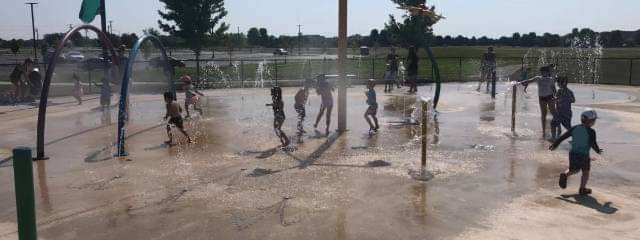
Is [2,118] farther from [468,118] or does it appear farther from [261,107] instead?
[468,118]

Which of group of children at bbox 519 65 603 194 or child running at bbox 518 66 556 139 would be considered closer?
group of children at bbox 519 65 603 194

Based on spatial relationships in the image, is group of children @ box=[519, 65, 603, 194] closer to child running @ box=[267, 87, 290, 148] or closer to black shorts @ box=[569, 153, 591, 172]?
black shorts @ box=[569, 153, 591, 172]

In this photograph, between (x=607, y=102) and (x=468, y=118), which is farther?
(x=607, y=102)

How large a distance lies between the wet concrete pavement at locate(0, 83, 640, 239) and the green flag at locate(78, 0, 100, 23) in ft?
9.62

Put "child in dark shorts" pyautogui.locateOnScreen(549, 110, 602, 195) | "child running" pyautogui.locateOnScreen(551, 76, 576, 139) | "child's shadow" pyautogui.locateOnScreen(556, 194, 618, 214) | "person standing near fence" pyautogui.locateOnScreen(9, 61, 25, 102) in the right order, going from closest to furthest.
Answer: "child's shadow" pyautogui.locateOnScreen(556, 194, 618, 214) → "child in dark shorts" pyautogui.locateOnScreen(549, 110, 602, 195) → "child running" pyautogui.locateOnScreen(551, 76, 576, 139) → "person standing near fence" pyautogui.locateOnScreen(9, 61, 25, 102)

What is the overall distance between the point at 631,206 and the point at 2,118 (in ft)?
49.9

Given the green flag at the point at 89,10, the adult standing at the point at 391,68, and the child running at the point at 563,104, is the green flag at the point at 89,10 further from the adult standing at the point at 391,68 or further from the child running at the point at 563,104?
the adult standing at the point at 391,68

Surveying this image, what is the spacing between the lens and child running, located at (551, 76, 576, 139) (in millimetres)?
11062

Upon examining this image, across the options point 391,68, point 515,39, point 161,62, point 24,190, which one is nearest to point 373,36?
point 515,39

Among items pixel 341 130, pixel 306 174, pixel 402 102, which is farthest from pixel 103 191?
pixel 402 102

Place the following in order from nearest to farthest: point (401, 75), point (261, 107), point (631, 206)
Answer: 1. point (631, 206)
2. point (261, 107)
3. point (401, 75)

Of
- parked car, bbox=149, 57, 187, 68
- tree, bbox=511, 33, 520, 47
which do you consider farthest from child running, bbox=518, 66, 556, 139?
tree, bbox=511, 33, 520, 47

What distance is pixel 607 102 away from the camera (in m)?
19.4

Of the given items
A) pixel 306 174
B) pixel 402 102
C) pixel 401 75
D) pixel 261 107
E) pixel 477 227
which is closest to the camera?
pixel 477 227
